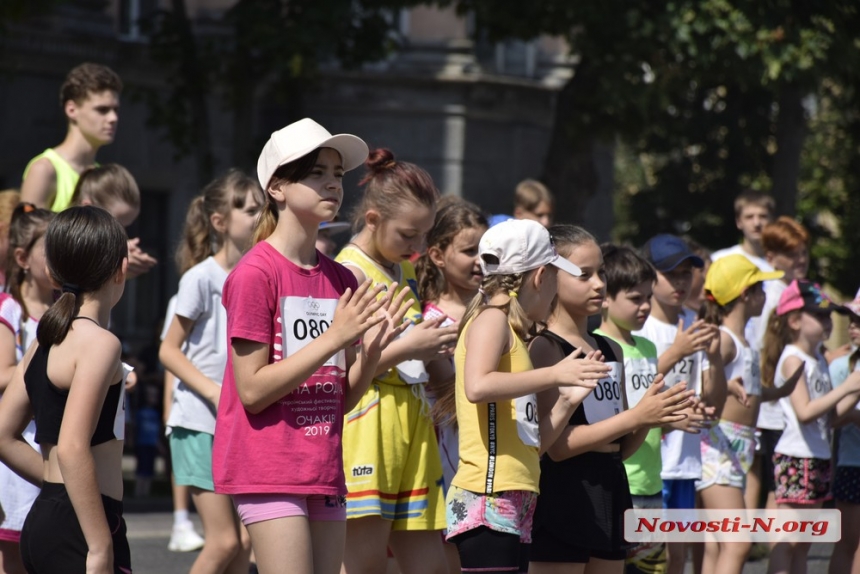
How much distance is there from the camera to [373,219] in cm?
549

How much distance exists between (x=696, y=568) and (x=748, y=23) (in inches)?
284

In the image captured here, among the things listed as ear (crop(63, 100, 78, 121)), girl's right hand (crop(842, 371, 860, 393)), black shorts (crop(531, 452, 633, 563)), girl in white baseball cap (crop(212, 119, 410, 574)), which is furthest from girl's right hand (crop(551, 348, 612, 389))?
→ ear (crop(63, 100, 78, 121))

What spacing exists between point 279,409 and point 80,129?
341 cm

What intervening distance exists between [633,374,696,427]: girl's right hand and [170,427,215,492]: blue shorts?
7.45 feet

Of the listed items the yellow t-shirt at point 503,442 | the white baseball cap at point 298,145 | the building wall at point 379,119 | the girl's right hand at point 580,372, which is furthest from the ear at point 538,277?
the building wall at point 379,119

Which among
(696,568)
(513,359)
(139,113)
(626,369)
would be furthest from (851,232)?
(513,359)

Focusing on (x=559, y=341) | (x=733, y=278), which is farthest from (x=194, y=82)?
(x=559, y=341)

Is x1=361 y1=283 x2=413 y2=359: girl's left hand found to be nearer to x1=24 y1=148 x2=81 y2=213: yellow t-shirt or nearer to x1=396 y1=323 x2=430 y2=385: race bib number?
x1=396 y1=323 x2=430 y2=385: race bib number

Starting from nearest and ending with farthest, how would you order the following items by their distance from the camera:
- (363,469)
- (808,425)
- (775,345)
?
(363,469) → (808,425) → (775,345)

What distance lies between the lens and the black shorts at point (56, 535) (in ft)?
13.3

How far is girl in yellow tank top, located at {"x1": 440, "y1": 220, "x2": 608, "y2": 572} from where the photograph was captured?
475cm

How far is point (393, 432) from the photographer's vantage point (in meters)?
5.40

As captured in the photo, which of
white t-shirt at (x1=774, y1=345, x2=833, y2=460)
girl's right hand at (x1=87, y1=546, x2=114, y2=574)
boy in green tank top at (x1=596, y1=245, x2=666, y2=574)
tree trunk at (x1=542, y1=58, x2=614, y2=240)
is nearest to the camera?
girl's right hand at (x1=87, y1=546, x2=114, y2=574)

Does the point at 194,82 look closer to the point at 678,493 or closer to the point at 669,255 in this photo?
the point at 669,255
